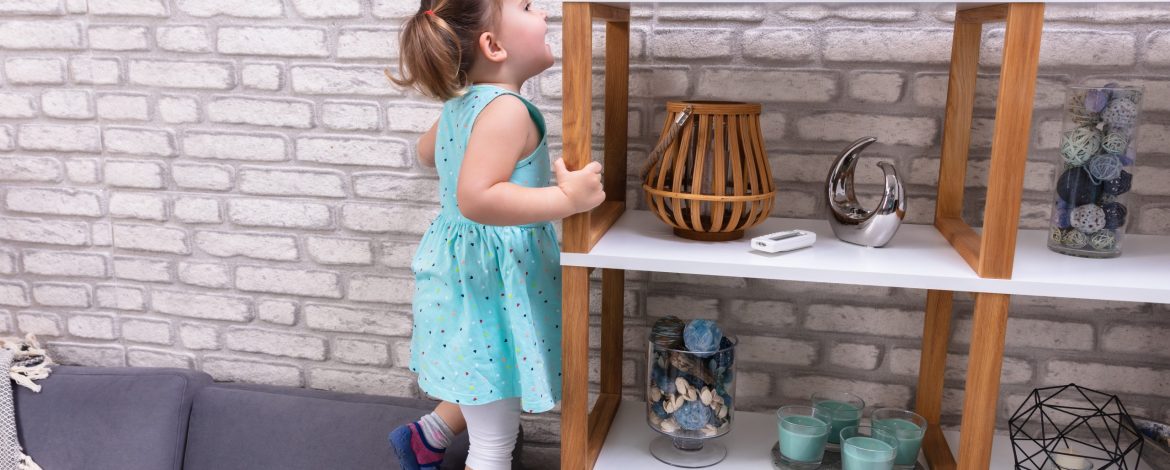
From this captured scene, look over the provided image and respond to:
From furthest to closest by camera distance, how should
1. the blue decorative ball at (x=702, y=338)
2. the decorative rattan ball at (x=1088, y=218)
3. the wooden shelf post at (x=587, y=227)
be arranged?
the blue decorative ball at (x=702, y=338) < the decorative rattan ball at (x=1088, y=218) < the wooden shelf post at (x=587, y=227)

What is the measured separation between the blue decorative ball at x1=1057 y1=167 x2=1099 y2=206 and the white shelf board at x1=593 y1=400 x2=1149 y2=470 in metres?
0.49

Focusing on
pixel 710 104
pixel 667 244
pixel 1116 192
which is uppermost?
pixel 710 104

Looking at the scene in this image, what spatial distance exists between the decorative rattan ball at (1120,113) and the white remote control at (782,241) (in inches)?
20.3

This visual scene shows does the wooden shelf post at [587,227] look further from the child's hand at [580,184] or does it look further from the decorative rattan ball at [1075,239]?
the decorative rattan ball at [1075,239]

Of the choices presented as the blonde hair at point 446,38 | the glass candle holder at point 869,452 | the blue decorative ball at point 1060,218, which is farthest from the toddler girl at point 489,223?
the blue decorative ball at point 1060,218

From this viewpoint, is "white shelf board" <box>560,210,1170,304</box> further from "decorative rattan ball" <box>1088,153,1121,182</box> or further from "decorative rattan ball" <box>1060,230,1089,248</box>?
"decorative rattan ball" <box>1088,153,1121,182</box>

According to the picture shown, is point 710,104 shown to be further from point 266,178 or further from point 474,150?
point 266,178

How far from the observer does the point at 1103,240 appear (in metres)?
1.40

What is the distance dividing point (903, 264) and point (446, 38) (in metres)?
0.83

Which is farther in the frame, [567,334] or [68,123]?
[68,123]

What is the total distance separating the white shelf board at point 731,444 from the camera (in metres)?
1.55

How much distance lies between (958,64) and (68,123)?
212 cm

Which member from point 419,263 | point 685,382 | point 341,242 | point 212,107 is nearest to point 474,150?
Answer: point 419,263

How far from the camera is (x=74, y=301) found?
230 cm
